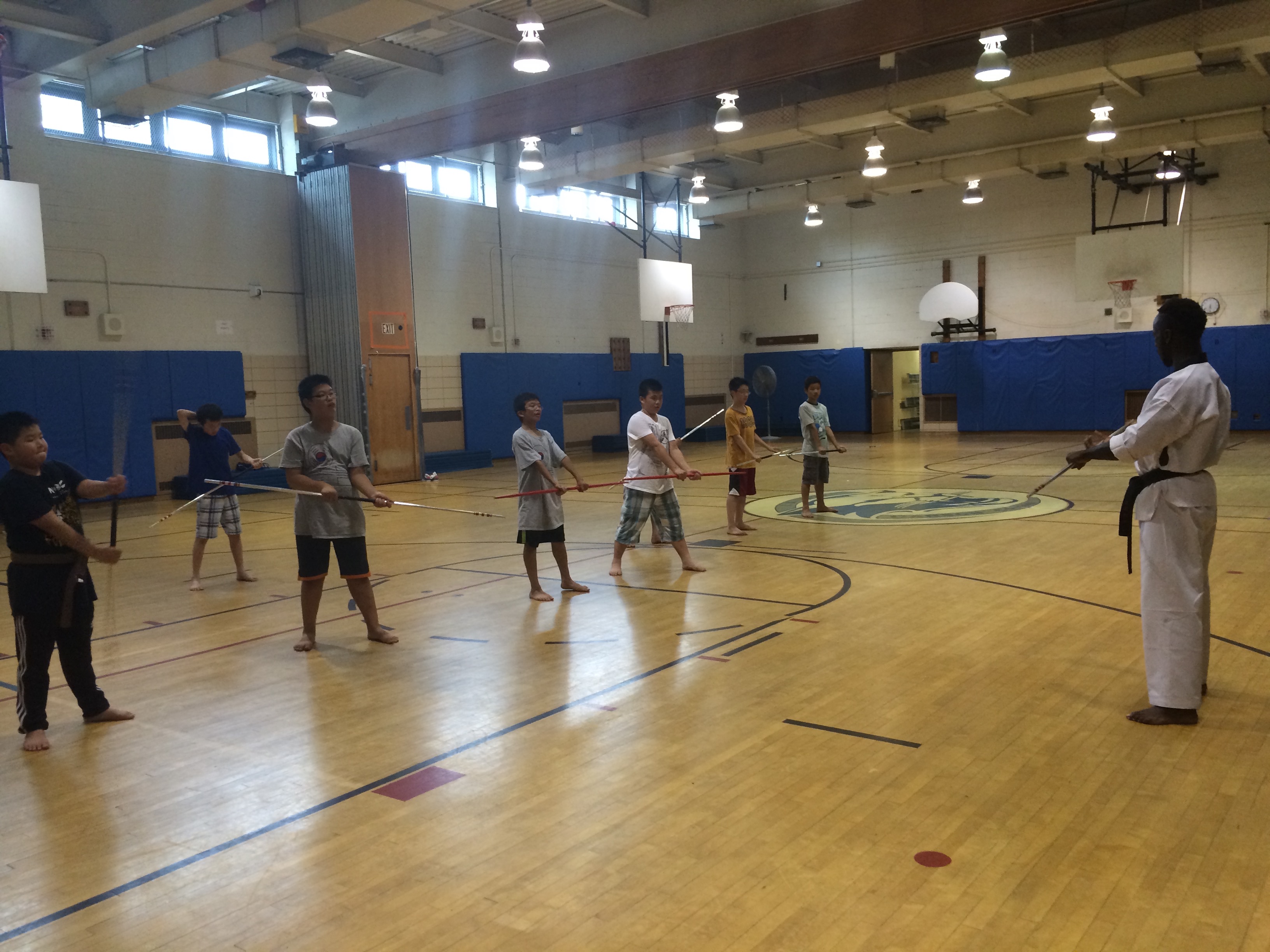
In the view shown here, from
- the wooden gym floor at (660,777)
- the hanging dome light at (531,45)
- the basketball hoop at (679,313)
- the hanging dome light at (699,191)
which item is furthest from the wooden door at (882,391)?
the wooden gym floor at (660,777)

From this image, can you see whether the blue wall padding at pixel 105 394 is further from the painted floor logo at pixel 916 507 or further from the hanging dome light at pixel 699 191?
the hanging dome light at pixel 699 191

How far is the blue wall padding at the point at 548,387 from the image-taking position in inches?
763

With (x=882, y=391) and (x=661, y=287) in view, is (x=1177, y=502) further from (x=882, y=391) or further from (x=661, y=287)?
(x=882, y=391)

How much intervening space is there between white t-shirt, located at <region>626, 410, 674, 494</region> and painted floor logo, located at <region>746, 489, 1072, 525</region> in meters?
3.00

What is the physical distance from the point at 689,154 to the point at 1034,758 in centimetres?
1437

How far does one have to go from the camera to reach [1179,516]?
398cm

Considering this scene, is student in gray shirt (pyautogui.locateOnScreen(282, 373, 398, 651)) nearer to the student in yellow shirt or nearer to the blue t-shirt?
the blue t-shirt

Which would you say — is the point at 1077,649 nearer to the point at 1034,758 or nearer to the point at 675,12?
the point at 1034,758

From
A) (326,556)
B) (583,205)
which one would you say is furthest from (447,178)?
(326,556)

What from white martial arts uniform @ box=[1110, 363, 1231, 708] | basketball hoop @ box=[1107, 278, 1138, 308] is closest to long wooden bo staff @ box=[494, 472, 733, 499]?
white martial arts uniform @ box=[1110, 363, 1231, 708]

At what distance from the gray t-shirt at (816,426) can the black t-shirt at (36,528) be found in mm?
7078

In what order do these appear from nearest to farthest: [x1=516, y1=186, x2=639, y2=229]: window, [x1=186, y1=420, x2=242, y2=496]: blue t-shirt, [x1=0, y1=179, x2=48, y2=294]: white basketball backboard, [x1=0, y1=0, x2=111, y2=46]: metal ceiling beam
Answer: [x1=186, y1=420, x2=242, y2=496]: blue t-shirt, [x1=0, y1=0, x2=111, y2=46]: metal ceiling beam, [x1=0, y1=179, x2=48, y2=294]: white basketball backboard, [x1=516, y1=186, x2=639, y2=229]: window

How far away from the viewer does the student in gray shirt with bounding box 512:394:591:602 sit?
22.1ft

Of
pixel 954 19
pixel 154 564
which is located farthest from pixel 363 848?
pixel 954 19
